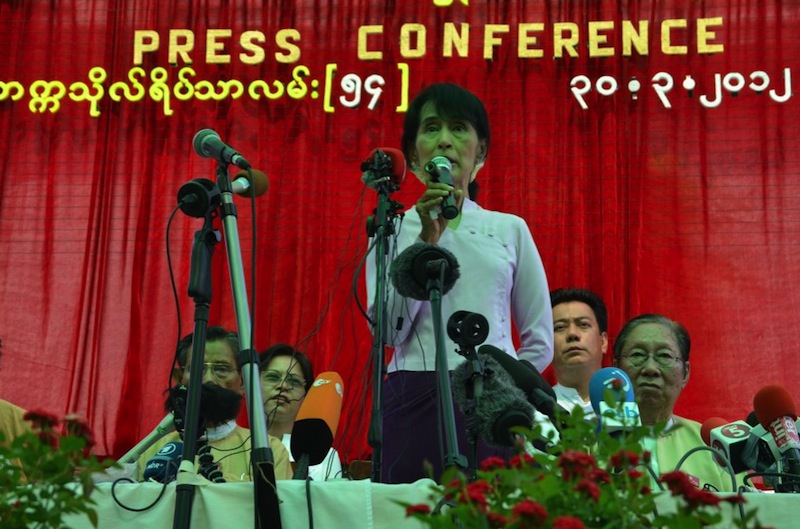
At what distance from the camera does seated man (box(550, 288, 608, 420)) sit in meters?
3.46

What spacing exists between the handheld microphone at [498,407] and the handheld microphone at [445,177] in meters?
0.36

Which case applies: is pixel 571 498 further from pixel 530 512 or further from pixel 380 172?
pixel 380 172

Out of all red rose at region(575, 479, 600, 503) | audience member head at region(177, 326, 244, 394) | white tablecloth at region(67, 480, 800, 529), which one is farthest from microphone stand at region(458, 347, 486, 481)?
audience member head at region(177, 326, 244, 394)

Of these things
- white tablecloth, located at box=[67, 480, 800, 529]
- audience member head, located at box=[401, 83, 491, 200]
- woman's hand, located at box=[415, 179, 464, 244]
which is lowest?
white tablecloth, located at box=[67, 480, 800, 529]

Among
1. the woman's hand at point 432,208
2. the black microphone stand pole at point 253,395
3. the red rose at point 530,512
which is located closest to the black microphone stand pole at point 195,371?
the black microphone stand pole at point 253,395

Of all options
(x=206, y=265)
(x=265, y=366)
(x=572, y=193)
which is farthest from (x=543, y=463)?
(x=572, y=193)

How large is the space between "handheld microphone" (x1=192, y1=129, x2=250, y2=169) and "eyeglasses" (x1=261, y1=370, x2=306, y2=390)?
1.68 meters

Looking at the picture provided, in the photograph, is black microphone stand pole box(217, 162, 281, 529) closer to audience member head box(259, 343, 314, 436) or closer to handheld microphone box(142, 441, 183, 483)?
handheld microphone box(142, 441, 183, 483)

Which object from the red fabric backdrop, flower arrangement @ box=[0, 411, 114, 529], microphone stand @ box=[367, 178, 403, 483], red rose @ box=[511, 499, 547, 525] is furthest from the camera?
the red fabric backdrop

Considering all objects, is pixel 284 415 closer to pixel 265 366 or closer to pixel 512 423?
pixel 265 366

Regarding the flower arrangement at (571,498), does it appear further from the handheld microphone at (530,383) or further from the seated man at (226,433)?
the seated man at (226,433)

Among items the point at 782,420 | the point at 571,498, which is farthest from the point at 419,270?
the point at 571,498

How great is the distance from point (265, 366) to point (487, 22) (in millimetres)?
2289

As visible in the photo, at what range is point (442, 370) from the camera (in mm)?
1832
